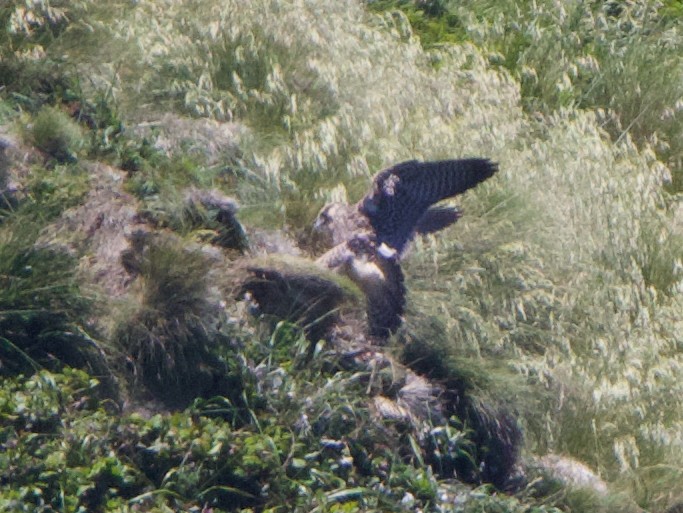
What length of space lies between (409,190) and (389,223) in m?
0.19

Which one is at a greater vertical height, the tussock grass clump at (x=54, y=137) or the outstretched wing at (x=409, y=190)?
the tussock grass clump at (x=54, y=137)

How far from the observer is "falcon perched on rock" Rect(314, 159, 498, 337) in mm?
6781

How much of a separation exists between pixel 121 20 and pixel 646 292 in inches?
135

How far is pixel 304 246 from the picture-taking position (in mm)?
7410

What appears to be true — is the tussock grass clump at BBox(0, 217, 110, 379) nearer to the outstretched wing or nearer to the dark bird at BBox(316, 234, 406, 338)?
the dark bird at BBox(316, 234, 406, 338)

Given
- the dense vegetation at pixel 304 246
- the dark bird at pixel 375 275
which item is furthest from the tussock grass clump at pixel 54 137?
the dark bird at pixel 375 275

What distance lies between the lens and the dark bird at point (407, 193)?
6992 mm

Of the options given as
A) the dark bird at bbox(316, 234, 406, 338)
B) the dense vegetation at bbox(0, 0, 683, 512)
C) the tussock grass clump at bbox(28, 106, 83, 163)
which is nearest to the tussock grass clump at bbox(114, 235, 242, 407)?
the dense vegetation at bbox(0, 0, 683, 512)

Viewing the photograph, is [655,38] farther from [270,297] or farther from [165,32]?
[270,297]

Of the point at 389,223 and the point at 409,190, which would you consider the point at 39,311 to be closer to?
the point at 389,223

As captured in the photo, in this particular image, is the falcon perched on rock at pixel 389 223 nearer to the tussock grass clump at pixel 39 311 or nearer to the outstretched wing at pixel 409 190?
the outstretched wing at pixel 409 190

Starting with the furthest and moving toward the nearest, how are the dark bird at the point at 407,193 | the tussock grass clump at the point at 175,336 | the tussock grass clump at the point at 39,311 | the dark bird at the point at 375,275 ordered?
the dark bird at the point at 407,193 → the dark bird at the point at 375,275 → the tussock grass clump at the point at 175,336 → the tussock grass clump at the point at 39,311

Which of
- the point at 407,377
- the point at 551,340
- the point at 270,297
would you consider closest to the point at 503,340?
the point at 551,340

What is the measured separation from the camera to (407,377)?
21.9ft
